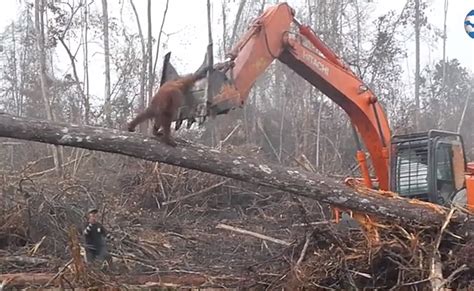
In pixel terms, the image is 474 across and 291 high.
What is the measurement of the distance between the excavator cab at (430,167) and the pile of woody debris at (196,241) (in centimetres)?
118

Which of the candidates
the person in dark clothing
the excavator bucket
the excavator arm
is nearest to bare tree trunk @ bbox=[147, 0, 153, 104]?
the person in dark clothing

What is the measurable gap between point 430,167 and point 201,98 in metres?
3.16

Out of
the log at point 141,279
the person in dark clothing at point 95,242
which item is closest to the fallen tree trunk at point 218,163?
the log at point 141,279

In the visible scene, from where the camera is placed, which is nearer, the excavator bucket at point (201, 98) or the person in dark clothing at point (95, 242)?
the excavator bucket at point (201, 98)

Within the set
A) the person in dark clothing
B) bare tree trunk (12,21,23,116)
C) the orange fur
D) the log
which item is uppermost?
bare tree trunk (12,21,23,116)

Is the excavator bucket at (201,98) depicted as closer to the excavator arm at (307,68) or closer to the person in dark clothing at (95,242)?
the excavator arm at (307,68)

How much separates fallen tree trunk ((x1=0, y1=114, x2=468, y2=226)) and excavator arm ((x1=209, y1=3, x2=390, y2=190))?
4.11 feet

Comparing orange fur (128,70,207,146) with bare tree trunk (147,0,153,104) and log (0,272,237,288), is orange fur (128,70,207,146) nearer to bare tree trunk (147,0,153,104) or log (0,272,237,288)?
log (0,272,237,288)

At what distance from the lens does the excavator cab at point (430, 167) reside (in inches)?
349

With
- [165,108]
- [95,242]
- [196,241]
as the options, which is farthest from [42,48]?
[165,108]

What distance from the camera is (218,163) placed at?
22.5 feet

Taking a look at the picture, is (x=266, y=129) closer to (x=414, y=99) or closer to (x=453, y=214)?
(x=414, y=99)

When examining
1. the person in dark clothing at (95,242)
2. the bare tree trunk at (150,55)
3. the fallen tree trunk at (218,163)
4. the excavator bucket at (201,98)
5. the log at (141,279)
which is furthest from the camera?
the bare tree trunk at (150,55)

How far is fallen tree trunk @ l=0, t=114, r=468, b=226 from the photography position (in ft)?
21.4
